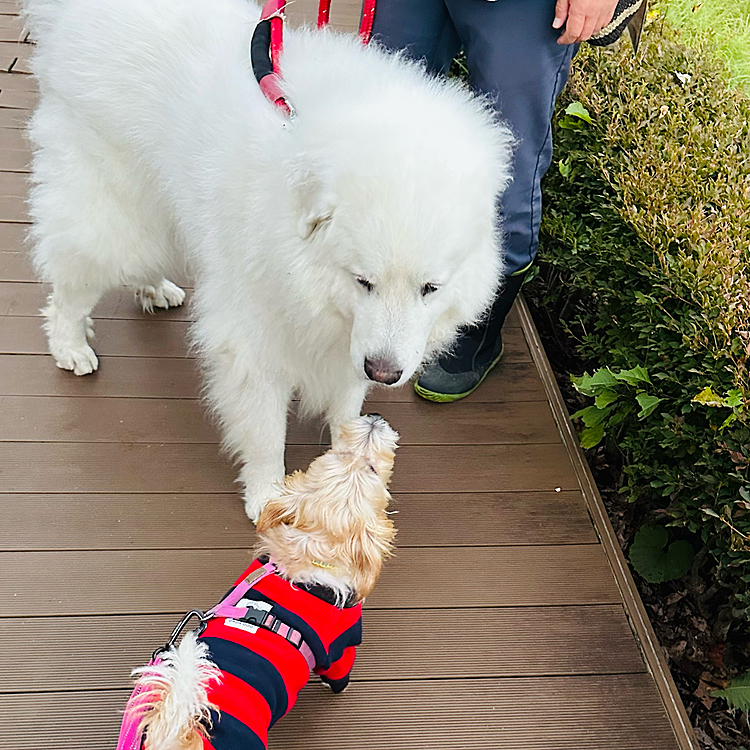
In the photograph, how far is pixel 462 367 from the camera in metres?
2.61

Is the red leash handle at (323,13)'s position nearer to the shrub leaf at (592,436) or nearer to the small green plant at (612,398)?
the small green plant at (612,398)

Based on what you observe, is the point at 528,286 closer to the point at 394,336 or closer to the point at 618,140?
the point at 618,140

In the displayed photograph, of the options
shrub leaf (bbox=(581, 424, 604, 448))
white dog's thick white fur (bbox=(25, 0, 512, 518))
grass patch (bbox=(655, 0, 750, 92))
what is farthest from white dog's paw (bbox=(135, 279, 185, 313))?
grass patch (bbox=(655, 0, 750, 92))

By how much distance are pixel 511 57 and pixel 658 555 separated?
157cm

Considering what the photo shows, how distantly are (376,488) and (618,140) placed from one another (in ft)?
5.62

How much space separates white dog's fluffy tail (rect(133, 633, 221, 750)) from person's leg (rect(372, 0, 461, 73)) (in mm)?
1784

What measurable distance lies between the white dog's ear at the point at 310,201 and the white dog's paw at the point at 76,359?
4.08 feet

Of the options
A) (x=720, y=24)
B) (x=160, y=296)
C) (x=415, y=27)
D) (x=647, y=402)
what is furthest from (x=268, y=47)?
(x=720, y=24)

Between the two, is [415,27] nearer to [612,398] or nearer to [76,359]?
[612,398]

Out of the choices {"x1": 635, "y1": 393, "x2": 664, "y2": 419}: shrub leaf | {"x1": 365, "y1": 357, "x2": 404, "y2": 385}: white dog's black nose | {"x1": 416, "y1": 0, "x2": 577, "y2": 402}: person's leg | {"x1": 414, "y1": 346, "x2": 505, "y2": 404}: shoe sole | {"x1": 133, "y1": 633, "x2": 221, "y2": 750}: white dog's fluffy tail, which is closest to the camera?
{"x1": 133, "y1": 633, "x2": 221, "y2": 750}: white dog's fluffy tail

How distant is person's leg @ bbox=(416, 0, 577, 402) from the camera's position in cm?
182

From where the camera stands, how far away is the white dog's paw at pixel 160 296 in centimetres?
271

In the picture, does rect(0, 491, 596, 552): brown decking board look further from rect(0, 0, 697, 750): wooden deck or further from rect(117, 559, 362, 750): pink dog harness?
rect(117, 559, 362, 750): pink dog harness

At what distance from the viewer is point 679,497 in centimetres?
207
